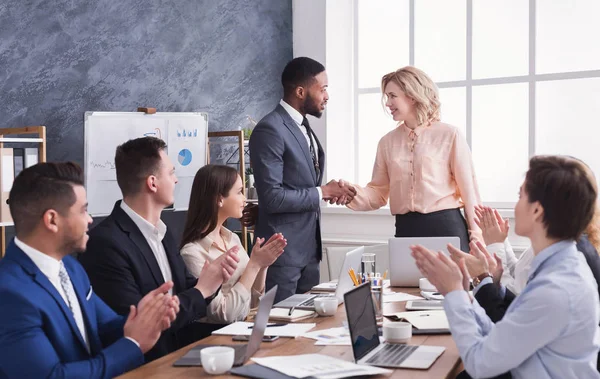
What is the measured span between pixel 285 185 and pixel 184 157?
1.40m

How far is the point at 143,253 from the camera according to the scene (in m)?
2.54

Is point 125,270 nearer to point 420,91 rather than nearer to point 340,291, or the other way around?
point 340,291

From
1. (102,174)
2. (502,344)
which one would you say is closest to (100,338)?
(502,344)

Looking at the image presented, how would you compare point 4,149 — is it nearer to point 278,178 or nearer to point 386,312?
point 278,178

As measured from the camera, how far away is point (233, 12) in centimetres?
578

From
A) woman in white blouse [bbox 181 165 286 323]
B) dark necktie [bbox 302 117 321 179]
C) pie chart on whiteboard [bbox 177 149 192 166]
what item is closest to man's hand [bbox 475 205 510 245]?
woman in white blouse [bbox 181 165 286 323]

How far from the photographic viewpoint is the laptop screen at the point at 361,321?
6.29 ft

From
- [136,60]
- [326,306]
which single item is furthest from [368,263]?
[136,60]

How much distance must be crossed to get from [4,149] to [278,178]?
1522 millimetres

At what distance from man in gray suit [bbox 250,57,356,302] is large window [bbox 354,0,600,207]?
2.20 m

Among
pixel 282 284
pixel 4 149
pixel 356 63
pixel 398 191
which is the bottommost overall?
pixel 282 284

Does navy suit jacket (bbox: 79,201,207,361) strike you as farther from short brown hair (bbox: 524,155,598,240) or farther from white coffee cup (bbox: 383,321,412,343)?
short brown hair (bbox: 524,155,598,240)

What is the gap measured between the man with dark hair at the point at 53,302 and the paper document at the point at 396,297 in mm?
1189

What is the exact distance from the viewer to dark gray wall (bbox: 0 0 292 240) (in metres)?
4.12
